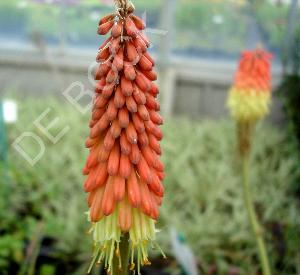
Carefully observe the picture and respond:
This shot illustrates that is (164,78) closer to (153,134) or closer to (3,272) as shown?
(3,272)

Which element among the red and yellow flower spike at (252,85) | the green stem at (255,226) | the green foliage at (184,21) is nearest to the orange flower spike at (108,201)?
the green stem at (255,226)

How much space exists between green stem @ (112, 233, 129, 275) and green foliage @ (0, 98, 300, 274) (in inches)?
62.4

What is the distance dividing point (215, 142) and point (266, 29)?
61.2 inches

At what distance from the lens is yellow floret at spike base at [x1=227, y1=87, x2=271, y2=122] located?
9.53 feet

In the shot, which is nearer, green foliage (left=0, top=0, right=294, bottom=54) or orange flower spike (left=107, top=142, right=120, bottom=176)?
orange flower spike (left=107, top=142, right=120, bottom=176)

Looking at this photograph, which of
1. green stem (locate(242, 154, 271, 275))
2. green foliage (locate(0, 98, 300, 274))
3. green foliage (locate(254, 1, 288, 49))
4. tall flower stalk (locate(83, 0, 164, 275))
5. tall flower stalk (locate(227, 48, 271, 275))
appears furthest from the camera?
green foliage (locate(254, 1, 288, 49))

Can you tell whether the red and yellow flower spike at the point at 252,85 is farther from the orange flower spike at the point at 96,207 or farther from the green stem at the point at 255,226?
the orange flower spike at the point at 96,207

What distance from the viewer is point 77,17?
5684 millimetres

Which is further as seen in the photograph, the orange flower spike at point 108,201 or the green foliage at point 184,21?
the green foliage at point 184,21

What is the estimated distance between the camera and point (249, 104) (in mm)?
2920

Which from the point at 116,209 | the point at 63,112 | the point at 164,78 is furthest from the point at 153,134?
the point at 164,78

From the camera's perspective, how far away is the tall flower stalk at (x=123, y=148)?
1149 millimetres

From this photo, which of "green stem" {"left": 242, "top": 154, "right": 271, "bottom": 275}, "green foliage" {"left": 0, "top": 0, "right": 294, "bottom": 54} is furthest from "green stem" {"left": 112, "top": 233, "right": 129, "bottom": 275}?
"green foliage" {"left": 0, "top": 0, "right": 294, "bottom": 54}

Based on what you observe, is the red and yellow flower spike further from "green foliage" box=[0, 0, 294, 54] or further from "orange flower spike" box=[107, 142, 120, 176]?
"green foliage" box=[0, 0, 294, 54]
